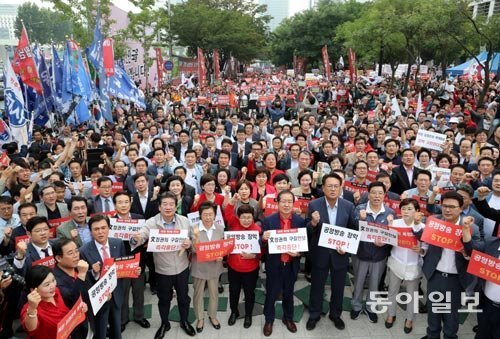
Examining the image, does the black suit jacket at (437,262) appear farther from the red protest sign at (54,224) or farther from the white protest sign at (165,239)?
the red protest sign at (54,224)

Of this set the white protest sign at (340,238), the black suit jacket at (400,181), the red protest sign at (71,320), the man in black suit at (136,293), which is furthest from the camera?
the black suit jacket at (400,181)

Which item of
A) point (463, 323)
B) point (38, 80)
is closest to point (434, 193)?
point (463, 323)

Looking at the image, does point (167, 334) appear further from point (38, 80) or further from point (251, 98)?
point (251, 98)

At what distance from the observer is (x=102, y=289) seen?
378 cm

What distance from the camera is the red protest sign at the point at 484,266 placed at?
3891mm

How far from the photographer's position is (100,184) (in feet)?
18.1

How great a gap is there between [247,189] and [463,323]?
3.40m

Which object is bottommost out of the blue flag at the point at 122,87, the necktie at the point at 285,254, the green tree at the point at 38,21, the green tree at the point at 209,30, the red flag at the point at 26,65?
the necktie at the point at 285,254

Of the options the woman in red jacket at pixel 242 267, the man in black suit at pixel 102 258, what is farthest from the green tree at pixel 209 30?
the man in black suit at pixel 102 258

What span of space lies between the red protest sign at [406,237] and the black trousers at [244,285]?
179 cm

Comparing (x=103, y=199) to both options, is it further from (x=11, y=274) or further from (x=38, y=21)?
(x=38, y=21)

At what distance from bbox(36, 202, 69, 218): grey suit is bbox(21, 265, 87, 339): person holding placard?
2.12 m

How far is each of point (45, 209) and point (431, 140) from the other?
6822 millimetres

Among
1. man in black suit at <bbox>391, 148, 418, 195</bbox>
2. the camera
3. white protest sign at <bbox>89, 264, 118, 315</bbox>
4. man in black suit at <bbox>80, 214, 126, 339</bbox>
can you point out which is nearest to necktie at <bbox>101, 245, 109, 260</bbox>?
man in black suit at <bbox>80, 214, 126, 339</bbox>
